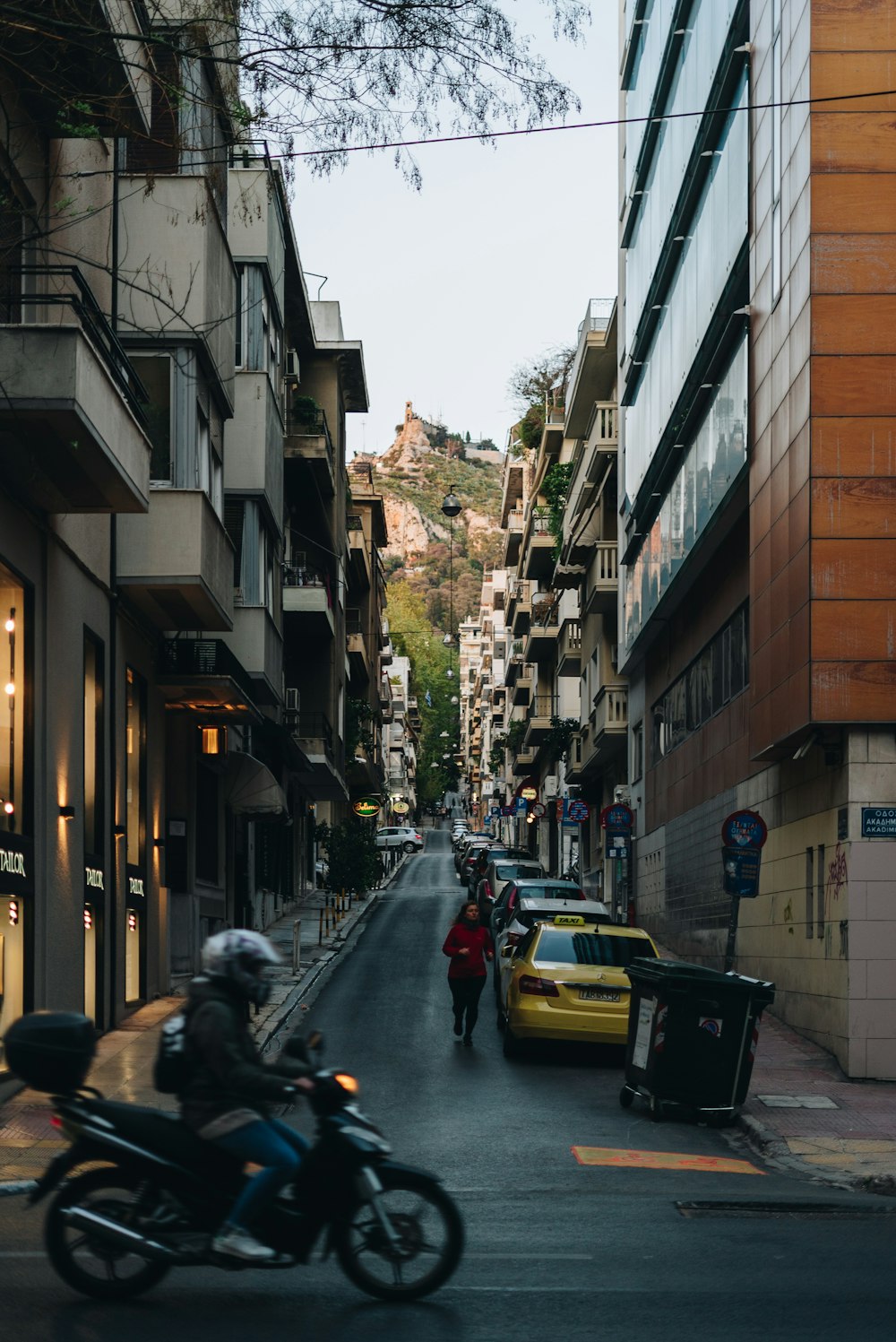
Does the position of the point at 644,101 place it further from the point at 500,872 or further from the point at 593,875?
the point at 593,875

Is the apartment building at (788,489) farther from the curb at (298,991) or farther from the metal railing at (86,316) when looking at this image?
the metal railing at (86,316)

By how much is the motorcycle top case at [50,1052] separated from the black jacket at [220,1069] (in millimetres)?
474

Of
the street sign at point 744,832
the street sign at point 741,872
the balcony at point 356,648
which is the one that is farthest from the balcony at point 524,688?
the street sign at point 741,872

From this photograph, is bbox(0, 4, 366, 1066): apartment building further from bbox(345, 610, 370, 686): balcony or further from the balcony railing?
bbox(345, 610, 370, 686): balcony

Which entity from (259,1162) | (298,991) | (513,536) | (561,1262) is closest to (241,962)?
(259,1162)

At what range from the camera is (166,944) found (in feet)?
77.5

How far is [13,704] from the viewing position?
49.1ft

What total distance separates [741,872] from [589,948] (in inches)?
85.4

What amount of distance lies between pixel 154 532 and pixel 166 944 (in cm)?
708

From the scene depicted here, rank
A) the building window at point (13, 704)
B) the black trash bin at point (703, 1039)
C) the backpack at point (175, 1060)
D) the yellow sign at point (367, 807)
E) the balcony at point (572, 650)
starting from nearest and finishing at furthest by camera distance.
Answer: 1. the backpack at point (175, 1060)
2. the black trash bin at point (703, 1039)
3. the building window at point (13, 704)
4. the balcony at point (572, 650)
5. the yellow sign at point (367, 807)

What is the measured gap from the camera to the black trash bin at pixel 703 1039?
14.2 meters

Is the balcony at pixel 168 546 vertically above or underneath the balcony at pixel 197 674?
above

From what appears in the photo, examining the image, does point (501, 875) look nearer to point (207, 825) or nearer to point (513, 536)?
point (207, 825)

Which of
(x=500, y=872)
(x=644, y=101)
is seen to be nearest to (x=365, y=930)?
(x=500, y=872)
